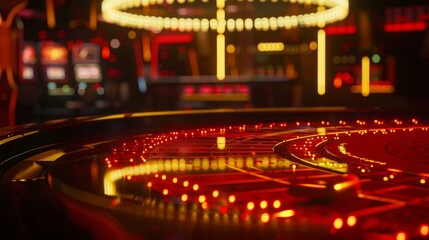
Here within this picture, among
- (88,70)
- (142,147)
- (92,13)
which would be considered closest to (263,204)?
(142,147)

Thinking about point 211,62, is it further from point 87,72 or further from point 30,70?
point 30,70

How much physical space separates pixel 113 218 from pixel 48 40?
16.4 meters

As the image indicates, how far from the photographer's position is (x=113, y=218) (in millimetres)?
1275

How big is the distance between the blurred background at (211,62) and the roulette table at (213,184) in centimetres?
585

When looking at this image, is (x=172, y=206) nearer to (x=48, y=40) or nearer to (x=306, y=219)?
(x=306, y=219)

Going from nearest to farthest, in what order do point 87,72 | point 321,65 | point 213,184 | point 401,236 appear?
point 401,236, point 213,184, point 321,65, point 87,72

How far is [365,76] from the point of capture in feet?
48.4

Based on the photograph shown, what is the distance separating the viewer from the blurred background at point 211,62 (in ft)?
40.0

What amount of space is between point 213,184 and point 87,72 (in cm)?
1676

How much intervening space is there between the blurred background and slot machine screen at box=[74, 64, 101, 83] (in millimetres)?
29

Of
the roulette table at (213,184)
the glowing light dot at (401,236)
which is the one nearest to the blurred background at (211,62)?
the roulette table at (213,184)

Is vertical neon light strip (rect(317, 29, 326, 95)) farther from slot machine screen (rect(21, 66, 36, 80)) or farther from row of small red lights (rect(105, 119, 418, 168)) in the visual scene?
row of small red lights (rect(105, 119, 418, 168))

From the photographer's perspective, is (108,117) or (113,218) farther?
(108,117)

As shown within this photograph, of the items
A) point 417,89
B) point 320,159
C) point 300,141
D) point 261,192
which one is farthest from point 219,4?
point 417,89
